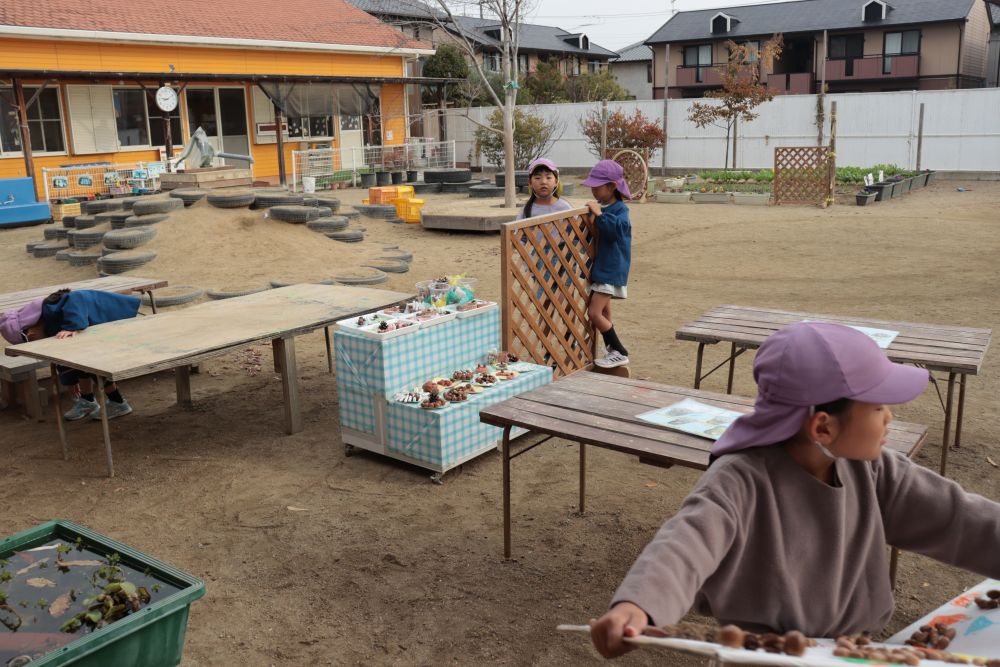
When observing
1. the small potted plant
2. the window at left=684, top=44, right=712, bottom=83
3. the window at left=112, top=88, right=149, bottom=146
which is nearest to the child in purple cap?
the small potted plant

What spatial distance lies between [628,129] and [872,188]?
7.20 metres

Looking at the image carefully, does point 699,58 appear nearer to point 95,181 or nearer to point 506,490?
point 95,181

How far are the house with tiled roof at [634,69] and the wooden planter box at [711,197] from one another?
30946 millimetres

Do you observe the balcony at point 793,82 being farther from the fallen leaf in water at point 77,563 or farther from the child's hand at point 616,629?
the child's hand at point 616,629

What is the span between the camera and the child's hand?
1395mm

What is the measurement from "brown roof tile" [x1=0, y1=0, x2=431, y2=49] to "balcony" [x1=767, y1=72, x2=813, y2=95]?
16.4 metres

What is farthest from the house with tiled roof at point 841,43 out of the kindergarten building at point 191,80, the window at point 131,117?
the window at point 131,117

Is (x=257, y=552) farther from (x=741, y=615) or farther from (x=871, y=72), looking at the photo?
(x=871, y=72)

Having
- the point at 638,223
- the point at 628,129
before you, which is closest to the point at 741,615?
the point at 638,223

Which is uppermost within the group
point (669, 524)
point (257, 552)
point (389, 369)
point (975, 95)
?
point (975, 95)

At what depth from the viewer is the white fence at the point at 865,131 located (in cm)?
2017

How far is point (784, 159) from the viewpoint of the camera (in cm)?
1650

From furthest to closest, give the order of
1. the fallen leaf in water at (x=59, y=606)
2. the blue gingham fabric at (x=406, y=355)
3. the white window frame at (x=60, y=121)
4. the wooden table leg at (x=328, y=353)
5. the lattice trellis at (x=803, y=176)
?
the white window frame at (x=60, y=121) → the lattice trellis at (x=803, y=176) → the wooden table leg at (x=328, y=353) → the blue gingham fabric at (x=406, y=355) → the fallen leaf in water at (x=59, y=606)

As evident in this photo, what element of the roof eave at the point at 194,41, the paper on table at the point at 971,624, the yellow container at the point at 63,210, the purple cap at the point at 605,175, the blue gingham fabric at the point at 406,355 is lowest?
the blue gingham fabric at the point at 406,355
